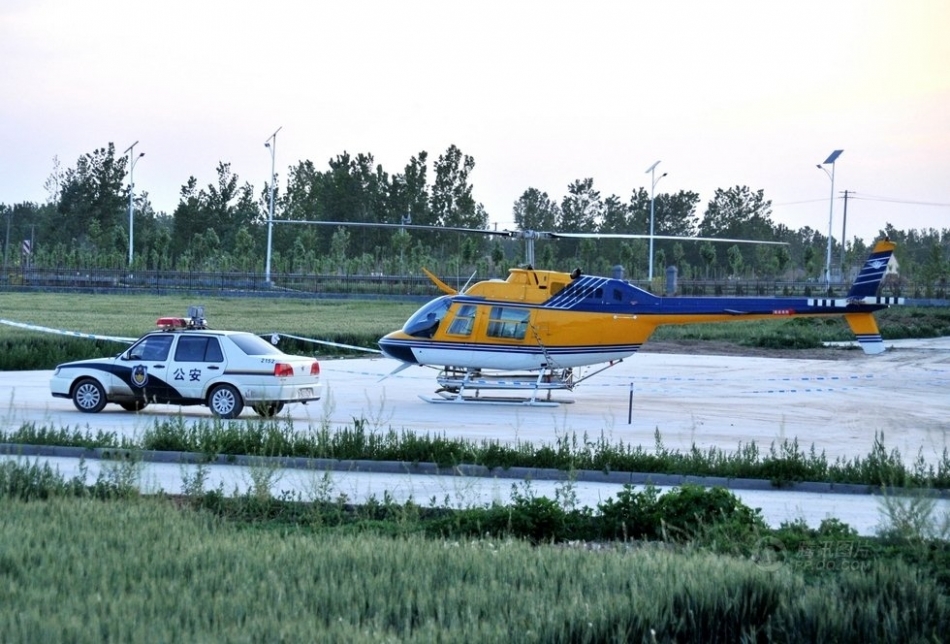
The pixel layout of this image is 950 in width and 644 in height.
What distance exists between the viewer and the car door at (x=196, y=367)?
20.8 meters

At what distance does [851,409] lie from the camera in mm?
24578

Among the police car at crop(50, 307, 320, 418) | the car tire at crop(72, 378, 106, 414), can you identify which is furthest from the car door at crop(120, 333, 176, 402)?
the car tire at crop(72, 378, 106, 414)

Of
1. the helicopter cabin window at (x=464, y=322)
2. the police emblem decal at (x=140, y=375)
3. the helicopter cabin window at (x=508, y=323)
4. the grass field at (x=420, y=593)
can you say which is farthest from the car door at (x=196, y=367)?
the grass field at (x=420, y=593)

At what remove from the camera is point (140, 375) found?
68.8 ft

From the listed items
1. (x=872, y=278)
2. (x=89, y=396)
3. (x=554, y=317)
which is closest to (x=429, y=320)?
(x=554, y=317)

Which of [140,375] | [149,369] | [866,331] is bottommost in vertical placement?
[140,375]

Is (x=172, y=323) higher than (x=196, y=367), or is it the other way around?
(x=172, y=323)

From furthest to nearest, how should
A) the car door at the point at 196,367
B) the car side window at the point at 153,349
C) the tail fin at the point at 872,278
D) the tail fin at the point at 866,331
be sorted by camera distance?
the tail fin at the point at 872,278 → the tail fin at the point at 866,331 → the car side window at the point at 153,349 → the car door at the point at 196,367

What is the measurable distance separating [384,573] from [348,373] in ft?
76.1

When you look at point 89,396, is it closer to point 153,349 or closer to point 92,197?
point 153,349

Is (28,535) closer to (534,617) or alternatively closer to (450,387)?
(534,617)

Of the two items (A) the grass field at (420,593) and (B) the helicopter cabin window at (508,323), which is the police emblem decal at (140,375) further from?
(A) the grass field at (420,593)

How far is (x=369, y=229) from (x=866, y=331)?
261ft

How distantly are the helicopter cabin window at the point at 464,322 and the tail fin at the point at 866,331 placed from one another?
7695 mm
